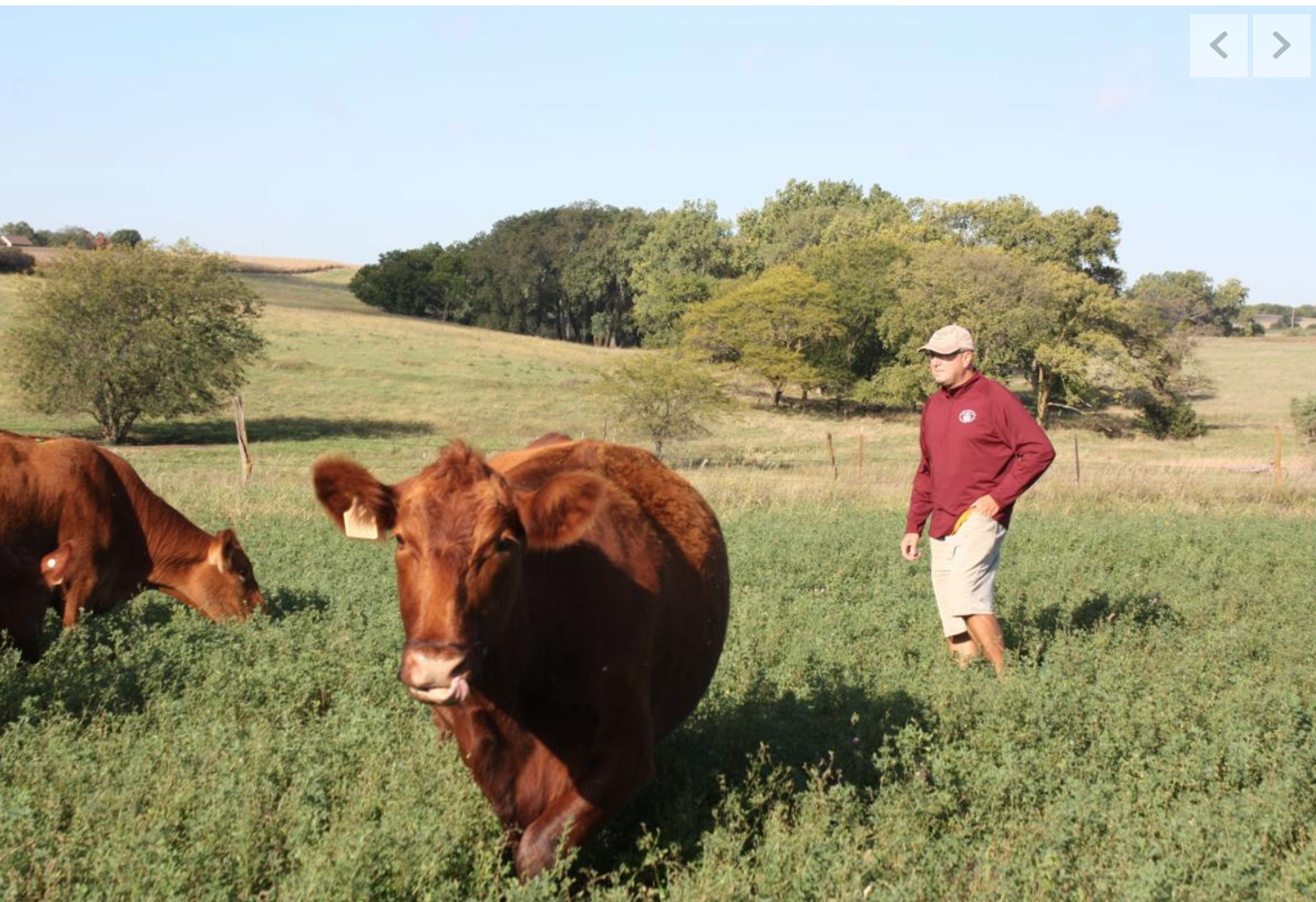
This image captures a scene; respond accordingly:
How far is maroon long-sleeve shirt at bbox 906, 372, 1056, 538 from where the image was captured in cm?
726

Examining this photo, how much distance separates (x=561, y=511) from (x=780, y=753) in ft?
Answer: 7.69

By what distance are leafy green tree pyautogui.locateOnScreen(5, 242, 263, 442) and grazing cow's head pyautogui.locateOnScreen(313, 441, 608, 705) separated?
1507 inches

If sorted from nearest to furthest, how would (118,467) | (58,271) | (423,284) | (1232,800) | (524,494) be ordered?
(524,494), (1232,800), (118,467), (58,271), (423,284)

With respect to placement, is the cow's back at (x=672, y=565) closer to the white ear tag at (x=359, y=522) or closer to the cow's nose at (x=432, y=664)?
the white ear tag at (x=359, y=522)

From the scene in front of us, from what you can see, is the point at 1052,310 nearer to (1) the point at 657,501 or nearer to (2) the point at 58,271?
(2) the point at 58,271

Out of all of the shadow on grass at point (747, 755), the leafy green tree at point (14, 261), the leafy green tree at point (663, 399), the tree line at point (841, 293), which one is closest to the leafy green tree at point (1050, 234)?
the tree line at point (841, 293)

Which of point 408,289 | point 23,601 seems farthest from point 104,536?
point 408,289

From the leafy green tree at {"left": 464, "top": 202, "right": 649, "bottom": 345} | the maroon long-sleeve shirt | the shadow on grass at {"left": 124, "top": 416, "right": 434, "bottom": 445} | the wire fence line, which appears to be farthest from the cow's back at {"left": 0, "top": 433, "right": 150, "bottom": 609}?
the leafy green tree at {"left": 464, "top": 202, "right": 649, "bottom": 345}

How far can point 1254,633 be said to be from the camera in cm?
880

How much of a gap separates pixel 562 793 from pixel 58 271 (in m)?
41.9

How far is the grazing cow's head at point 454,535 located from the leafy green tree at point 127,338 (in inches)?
1507

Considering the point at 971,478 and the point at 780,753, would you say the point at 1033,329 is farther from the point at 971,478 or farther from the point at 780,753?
the point at 780,753

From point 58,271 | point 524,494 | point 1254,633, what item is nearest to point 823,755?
point 524,494

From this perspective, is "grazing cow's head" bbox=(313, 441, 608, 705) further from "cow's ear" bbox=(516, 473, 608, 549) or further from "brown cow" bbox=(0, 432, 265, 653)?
"brown cow" bbox=(0, 432, 265, 653)
